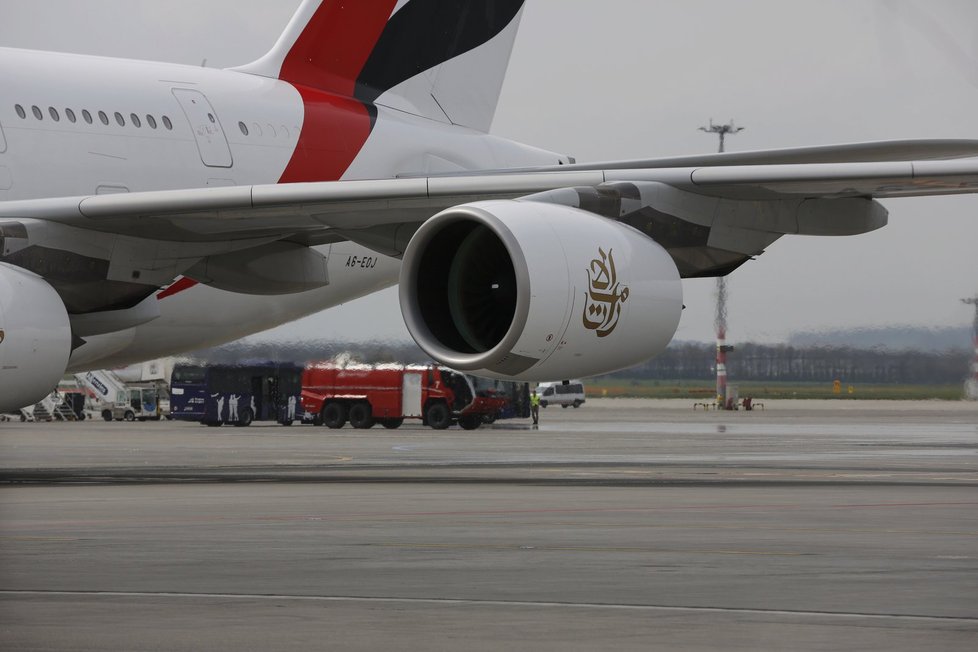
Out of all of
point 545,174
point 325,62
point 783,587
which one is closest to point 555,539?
point 783,587

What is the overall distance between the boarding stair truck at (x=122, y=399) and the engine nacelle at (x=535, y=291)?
4578 cm

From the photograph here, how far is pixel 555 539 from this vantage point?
376 inches

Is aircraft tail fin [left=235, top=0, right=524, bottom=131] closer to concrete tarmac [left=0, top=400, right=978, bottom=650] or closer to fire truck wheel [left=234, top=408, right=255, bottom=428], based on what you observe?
concrete tarmac [left=0, top=400, right=978, bottom=650]

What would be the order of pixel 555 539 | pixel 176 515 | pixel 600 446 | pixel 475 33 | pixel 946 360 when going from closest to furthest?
pixel 555 539 → pixel 176 515 → pixel 475 33 → pixel 600 446 → pixel 946 360

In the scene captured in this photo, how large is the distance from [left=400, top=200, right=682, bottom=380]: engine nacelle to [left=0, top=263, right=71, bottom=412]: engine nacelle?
3.40 metres

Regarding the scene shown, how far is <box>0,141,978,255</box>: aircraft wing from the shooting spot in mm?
13398

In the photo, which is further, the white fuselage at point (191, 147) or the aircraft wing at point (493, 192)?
the white fuselage at point (191, 147)

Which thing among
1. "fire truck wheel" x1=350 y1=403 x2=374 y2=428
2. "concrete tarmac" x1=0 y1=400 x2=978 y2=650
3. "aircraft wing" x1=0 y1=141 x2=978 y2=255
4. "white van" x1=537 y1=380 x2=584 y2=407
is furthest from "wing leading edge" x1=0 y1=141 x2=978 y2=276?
"white van" x1=537 y1=380 x2=584 y2=407

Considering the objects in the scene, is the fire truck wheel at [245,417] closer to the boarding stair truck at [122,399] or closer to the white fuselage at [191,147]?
the boarding stair truck at [122,399]

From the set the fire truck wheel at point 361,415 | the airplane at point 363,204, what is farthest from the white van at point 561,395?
the airplane at point 363,204

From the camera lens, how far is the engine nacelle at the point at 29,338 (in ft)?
46.2

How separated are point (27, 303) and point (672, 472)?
7.61 m

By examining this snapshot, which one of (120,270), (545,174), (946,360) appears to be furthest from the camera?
(946,360)

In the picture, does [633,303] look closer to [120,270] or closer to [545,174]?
[545,174]
